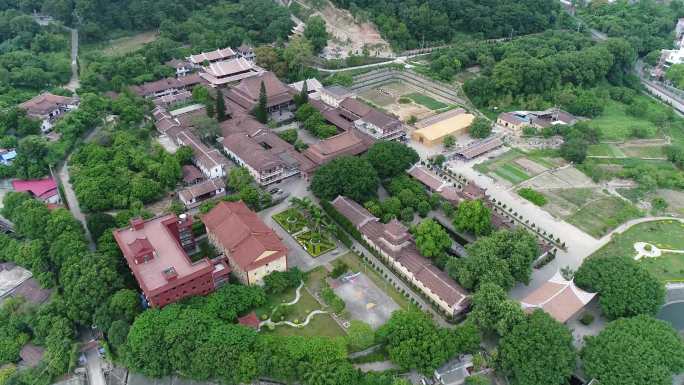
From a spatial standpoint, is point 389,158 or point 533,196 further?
point 389,158

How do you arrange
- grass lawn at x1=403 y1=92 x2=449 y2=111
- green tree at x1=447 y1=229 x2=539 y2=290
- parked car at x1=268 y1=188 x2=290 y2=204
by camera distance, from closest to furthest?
green tree at x1=447 y1=229 x2=539 y2=290
parked car at x1=268 y1=188 x2=290 y2=204
grass lawn at x1=403 y1=92 x2=449 y2=111

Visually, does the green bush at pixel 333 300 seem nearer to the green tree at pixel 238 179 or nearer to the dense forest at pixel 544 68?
the green tree at pixel 238 179

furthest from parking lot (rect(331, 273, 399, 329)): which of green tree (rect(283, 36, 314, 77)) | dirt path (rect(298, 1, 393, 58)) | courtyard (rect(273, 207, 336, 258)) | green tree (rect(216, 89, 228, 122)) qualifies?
dirt path (rect(298, 1, 393, 58))

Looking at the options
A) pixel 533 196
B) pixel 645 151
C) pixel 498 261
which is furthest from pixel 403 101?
pixel 498 261

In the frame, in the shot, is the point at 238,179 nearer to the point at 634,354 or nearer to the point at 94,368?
the point at 94,368

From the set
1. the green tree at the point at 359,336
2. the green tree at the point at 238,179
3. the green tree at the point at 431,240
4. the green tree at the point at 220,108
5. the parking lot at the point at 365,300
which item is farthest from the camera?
the green tree at the point at 220,108

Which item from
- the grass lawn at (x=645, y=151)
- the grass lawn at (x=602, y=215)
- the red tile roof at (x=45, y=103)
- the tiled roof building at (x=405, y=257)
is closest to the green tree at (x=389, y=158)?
the tiled roof building at (x=405, y=257)

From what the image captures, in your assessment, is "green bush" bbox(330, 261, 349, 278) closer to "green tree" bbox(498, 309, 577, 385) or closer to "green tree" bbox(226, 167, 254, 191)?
"green tree" bbox(498, 309, 577, 385)
